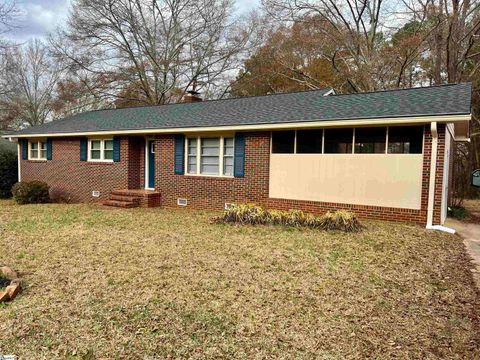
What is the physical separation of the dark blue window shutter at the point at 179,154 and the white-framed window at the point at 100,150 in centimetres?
310

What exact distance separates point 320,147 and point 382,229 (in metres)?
2.72

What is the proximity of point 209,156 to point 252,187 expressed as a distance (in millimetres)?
1843

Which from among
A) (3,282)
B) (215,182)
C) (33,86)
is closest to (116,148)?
(215,182)

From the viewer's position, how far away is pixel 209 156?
1102 cm

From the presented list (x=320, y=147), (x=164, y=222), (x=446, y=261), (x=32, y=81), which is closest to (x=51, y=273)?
(x=164, y=222)

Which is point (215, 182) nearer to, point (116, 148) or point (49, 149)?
point (116, 148)

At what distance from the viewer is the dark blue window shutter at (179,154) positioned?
11344 millimetres

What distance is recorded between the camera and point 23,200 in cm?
1323

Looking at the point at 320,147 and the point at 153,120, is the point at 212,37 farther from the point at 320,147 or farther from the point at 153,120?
the point at 320,147

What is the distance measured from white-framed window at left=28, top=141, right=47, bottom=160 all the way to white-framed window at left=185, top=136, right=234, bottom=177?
7653mm

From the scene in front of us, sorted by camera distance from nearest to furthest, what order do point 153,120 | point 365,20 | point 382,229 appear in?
point 382,229, point 153,120, point 365,20

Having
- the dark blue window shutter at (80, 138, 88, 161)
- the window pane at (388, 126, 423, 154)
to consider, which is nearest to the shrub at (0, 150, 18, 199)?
the dark blue window shutter at (80, 138, 88, 161)

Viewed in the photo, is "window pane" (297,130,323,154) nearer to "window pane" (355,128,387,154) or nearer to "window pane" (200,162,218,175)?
"window pane" (355,128,387,154)

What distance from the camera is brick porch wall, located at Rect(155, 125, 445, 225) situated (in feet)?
26.0
